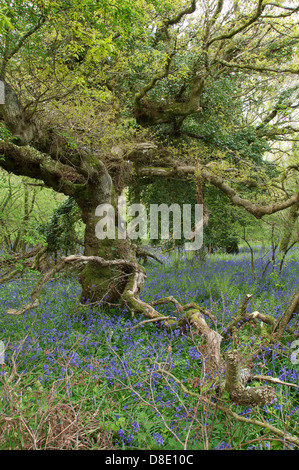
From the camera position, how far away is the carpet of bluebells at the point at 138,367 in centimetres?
272

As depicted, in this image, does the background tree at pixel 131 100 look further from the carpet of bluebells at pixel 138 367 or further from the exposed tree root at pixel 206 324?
the carpet of bluebells at pixel 138 367

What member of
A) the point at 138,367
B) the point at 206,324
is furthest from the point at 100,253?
the point at 138,367

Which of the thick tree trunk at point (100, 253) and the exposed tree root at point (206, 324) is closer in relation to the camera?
the exposed tree root at point (206, 324)

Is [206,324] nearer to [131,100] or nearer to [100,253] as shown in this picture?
[100,253]

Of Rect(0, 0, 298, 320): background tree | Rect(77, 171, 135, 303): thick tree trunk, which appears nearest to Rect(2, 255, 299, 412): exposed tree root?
Rect(0, 0, 298, 320): background tree

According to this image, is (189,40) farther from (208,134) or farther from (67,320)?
(67,320)

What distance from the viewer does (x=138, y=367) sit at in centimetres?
367

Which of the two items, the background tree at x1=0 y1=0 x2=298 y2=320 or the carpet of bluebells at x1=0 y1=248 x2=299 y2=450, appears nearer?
the carpet of bluebells at x1=0 y1=248 x2=299 y2=450

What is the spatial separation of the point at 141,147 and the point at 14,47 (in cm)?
430

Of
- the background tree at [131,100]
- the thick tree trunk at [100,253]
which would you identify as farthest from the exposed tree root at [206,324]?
the thick tree trunk at [100,253]

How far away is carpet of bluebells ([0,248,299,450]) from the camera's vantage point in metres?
2.72

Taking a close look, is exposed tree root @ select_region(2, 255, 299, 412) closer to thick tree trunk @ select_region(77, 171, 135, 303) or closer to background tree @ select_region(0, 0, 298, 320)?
background tree @ select_region(0, 0, 298, 320)

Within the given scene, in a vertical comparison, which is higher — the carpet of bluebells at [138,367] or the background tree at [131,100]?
the background tree at [131,100]

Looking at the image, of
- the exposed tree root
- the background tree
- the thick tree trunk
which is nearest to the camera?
the exposed tree root
